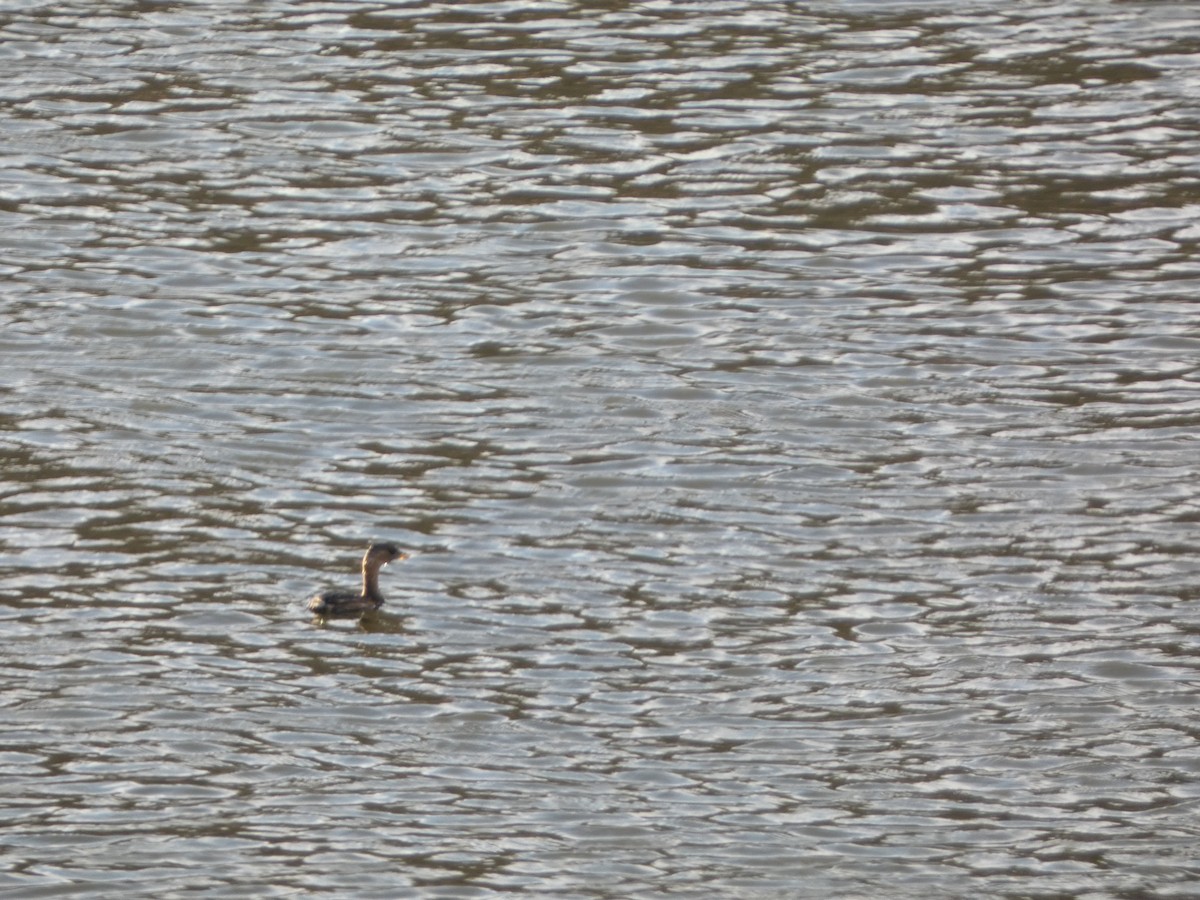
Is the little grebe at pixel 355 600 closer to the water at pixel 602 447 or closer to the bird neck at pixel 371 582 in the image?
the bird neck at pixel 371 582

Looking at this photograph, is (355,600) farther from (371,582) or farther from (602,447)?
(602,447)

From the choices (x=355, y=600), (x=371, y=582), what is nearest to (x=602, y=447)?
(x=371, y=582)

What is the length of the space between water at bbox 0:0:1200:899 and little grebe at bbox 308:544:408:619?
123mm

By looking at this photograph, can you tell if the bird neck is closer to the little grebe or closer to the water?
the little grebe

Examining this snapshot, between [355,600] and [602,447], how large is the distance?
273 centimetres

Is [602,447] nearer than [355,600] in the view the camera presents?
No

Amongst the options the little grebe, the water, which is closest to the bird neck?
the little grebe

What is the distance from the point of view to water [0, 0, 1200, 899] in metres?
10.9

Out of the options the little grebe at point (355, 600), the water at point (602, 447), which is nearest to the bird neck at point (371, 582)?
the little grebe at point (355, 600)

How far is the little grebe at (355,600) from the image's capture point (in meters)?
13.0

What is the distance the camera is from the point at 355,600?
42.7ft

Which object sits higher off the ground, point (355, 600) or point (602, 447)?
point (602, 447)

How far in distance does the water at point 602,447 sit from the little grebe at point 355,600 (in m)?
0.12

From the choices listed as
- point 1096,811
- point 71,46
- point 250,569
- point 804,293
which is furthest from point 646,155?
point 1096,811
